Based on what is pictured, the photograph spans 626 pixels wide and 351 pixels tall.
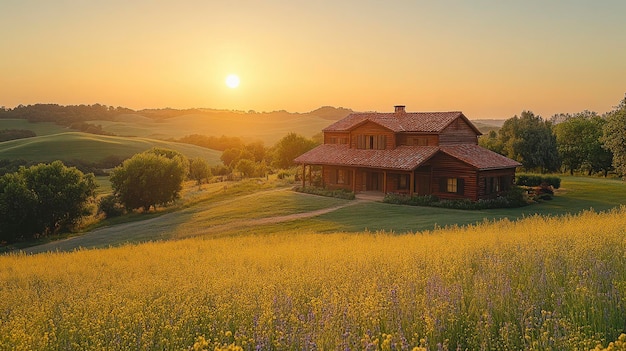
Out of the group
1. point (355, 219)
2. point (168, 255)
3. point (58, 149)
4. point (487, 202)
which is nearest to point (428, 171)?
point (487, 202)

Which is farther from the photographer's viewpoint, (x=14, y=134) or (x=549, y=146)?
(x=14, y=134)

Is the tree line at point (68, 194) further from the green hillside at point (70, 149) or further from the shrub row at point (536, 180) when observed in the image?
the green hillside at point (70, 149)

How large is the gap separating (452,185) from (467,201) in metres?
3.15

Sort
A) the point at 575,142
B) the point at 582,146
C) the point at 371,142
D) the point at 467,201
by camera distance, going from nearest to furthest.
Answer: the point at 467,201
the point at 371,142
the point at 582,146
the point at 575,142

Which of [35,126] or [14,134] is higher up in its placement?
[35,126]

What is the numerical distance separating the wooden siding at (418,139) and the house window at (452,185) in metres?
4.38

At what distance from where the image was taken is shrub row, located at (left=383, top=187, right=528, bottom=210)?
38156mm

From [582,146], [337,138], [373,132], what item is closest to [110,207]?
[337,138]

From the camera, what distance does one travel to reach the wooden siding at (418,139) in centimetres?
4525

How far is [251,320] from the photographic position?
691 centimetres

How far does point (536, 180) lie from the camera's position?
46.7m

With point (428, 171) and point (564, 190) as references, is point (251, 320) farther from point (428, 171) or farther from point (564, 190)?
point (564, 190)

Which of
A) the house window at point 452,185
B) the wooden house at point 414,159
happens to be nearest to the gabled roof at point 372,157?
the wooden house at point 414,159

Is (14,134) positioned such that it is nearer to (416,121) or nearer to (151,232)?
(151,232)
